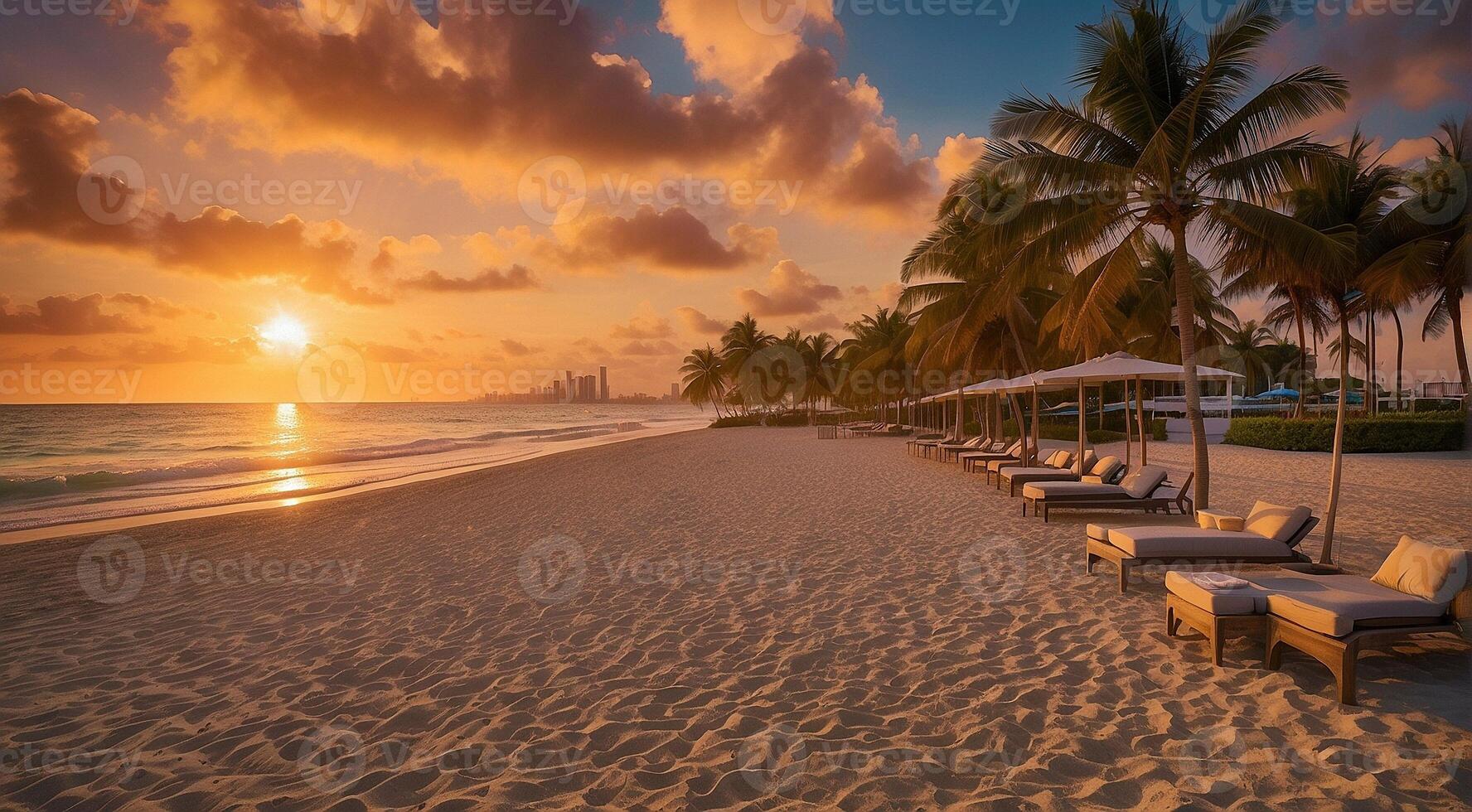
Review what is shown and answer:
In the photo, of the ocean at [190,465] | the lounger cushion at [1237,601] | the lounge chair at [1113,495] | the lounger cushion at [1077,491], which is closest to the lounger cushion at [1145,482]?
the lounge chair at [1113,495]

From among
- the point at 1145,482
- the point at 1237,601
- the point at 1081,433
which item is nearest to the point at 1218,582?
the point at 1237,601

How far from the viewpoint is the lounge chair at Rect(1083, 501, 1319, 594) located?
509 cm

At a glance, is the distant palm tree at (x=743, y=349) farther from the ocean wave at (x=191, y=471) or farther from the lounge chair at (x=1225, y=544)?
the lounge chair at (x=1225, y=544)

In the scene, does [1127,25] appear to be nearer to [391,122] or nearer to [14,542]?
[391,122]

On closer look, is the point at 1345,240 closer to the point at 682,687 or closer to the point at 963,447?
the point at 682,687

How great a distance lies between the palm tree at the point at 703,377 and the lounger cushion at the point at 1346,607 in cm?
5056

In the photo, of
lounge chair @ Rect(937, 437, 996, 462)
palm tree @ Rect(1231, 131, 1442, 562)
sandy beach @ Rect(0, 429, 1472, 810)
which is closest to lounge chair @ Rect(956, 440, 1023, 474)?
lounge chair @ Rect(937, 437, 996, 462)

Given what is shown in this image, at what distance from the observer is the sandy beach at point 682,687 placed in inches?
106

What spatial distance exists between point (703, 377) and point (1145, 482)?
47.5 meters

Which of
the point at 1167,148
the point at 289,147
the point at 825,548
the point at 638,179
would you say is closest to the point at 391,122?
the point at 289,147

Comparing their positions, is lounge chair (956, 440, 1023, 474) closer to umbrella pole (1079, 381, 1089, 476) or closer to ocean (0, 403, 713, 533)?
umbrella pole (1079, 381, 1089, 476)

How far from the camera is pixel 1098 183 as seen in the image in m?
8.58

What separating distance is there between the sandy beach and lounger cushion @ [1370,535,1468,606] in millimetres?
496

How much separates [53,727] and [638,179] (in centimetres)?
1093
